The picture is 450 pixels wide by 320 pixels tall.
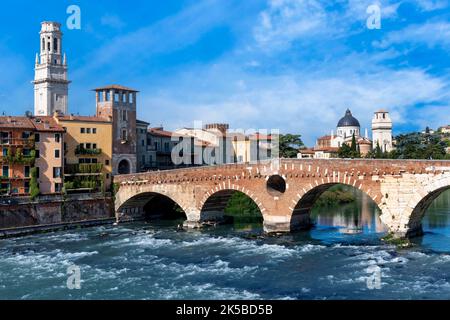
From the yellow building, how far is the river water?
790cm

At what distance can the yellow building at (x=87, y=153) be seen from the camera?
5162 cm

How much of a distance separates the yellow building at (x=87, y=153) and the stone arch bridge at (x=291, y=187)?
7.30 ft

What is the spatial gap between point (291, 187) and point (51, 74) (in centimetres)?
5164

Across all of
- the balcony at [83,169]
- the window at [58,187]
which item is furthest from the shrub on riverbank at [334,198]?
the window at [58,187]

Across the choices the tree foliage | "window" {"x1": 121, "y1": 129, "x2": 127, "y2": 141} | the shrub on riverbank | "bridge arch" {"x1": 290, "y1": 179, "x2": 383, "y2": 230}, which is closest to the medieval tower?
the tree foliage

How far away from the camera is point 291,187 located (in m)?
40.8

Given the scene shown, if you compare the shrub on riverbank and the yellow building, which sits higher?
the yellow building

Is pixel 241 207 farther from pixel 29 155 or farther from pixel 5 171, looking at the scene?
pixel 5 171

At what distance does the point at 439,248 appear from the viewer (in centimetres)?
3397

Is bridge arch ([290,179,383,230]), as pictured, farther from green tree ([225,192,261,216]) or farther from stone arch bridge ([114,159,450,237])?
green tree ([225,192,261,216])

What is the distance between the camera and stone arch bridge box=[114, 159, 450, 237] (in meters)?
35.3

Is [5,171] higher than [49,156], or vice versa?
[49,156]

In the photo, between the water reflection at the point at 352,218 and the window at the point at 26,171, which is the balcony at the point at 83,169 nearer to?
the window at the point at 26,171

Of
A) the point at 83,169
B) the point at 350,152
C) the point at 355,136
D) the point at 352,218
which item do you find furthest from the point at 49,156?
the point at 355,136
